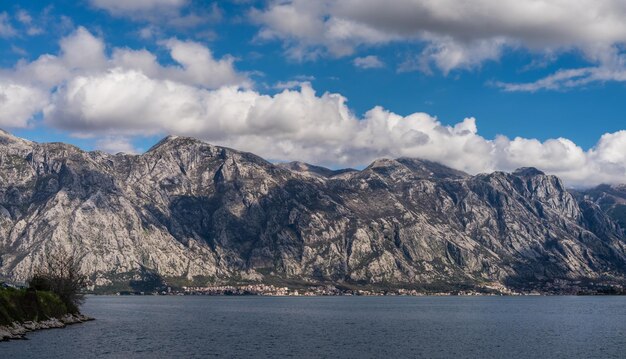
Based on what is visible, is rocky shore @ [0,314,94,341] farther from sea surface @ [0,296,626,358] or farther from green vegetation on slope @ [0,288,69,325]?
sea surface @ [0,296,626,358]

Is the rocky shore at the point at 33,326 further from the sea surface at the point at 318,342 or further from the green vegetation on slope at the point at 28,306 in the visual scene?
the sea surface at the point at 318,342

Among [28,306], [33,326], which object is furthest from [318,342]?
[28,306]

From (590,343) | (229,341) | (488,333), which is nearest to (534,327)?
(488,333)

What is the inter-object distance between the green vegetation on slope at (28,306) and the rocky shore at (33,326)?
1265mm

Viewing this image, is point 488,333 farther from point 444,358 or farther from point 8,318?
point 8,318

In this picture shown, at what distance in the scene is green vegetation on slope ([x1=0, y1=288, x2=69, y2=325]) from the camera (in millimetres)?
137375

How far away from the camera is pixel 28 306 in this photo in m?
154

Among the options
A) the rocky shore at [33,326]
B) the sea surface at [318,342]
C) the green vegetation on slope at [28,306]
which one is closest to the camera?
the sea surface at [318,342]

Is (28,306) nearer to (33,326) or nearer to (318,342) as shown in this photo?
(33,326)

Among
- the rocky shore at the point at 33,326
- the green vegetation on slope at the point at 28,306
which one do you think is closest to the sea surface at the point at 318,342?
the rocky shore at the point at 33,326

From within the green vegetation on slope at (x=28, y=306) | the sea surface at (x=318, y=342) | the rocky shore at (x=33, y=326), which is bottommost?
the sea surface at (x=318, y=342)

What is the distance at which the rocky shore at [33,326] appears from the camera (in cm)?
12800

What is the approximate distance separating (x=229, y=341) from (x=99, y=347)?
31626 mm

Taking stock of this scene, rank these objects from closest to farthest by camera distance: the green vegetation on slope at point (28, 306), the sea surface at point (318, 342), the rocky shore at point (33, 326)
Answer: the sea surface at point (318, 342) → the rocky shore at point (33, 326) → the green vegetation on slope at point (28, 306)
